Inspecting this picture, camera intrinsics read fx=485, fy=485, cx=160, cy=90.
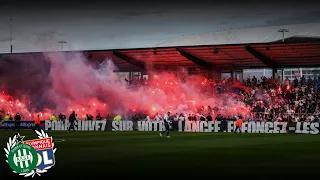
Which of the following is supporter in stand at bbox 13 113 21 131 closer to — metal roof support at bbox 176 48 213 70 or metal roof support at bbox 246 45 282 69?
metal roof support at bbox 176 48 213 70

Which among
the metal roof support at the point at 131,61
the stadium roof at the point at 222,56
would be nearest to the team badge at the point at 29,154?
the stadium roof at the point at 222,56

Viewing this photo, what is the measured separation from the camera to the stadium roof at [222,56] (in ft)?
143

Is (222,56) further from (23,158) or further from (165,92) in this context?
(23,158)

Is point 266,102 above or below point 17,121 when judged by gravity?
above

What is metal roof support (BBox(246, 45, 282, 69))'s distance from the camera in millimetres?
44794

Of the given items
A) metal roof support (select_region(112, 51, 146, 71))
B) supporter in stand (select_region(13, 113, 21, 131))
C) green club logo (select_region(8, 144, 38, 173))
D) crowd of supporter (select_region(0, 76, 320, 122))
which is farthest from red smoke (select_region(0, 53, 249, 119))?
green club logo (select_region(8, 144, 38, 173))

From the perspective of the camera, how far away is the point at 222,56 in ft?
156

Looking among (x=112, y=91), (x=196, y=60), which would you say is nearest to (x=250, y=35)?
(x=196, y=60)

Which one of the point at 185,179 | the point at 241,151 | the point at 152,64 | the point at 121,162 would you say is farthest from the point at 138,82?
the point at 185,179

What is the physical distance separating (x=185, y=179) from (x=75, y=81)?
3802 centimetres

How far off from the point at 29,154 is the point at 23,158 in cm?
18

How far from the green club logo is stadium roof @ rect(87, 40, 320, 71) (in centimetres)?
3251

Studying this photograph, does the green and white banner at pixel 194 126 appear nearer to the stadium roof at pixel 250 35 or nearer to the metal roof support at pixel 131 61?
the metal roof support at pixel 131 61

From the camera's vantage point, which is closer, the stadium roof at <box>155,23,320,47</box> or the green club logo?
the green club logo
